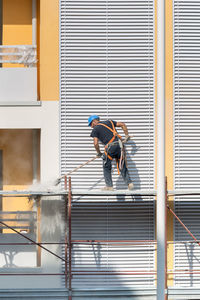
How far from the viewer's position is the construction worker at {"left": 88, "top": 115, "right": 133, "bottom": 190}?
12242 millimetres

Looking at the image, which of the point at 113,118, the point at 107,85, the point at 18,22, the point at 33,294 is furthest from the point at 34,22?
the point at 33,294

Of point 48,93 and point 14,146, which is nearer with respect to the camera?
point 48,93

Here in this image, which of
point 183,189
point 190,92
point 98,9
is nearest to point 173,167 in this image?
point 183,189

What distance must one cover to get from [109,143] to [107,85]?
1.35 meters

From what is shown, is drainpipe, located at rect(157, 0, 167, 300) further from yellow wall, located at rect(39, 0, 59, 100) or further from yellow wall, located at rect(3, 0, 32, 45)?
yellow wall, located at rect(3, 0, 32, 45)

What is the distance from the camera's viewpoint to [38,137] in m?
13.8

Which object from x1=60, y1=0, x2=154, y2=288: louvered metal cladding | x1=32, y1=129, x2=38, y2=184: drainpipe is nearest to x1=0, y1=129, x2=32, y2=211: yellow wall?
x1=32, y1=129, x2=38, y2=184: drainpipe

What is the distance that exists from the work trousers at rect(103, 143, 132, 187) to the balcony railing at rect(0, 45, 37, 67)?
2.56 m

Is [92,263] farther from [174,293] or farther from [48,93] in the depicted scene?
[48,93]

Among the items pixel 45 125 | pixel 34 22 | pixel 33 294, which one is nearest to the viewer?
pixel 33 294

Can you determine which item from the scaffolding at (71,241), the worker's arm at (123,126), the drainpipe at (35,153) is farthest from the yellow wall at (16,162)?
the worker's arm at (123,126)

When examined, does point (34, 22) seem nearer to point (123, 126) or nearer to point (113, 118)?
point (113, 118)

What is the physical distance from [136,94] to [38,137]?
2.51 metres

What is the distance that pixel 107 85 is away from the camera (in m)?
12.8
